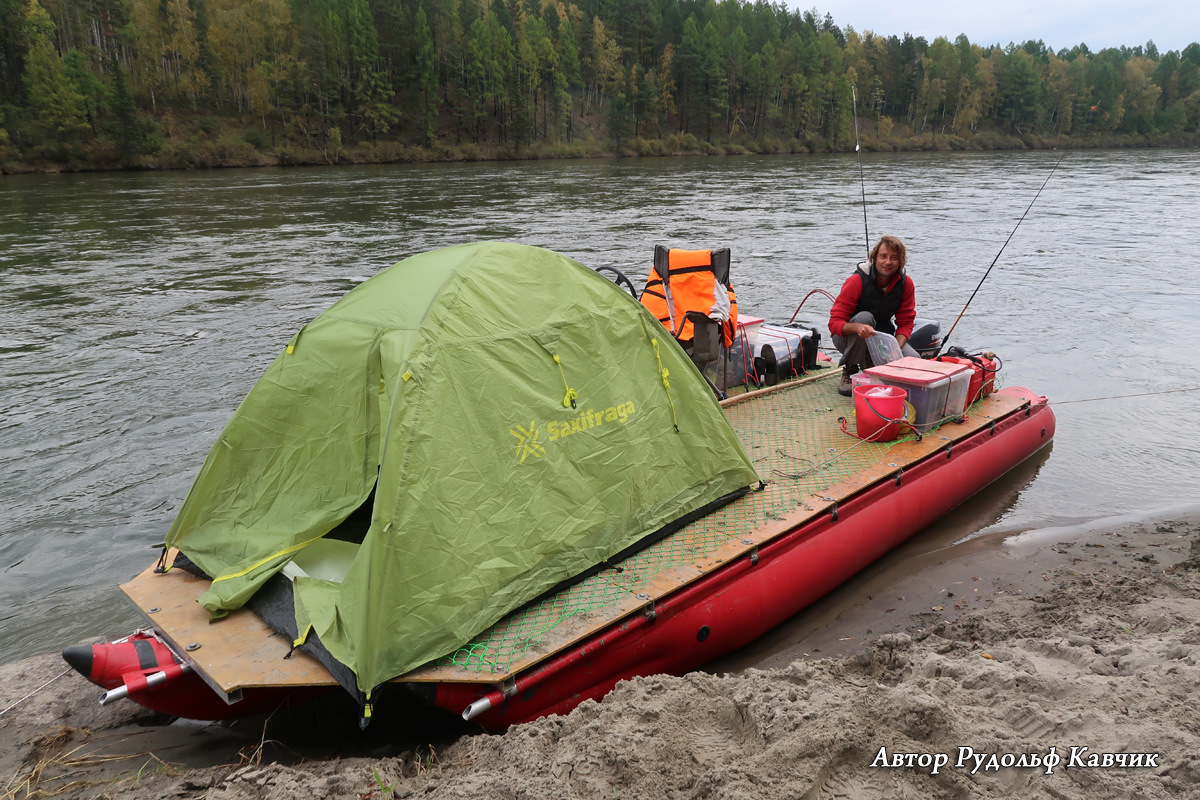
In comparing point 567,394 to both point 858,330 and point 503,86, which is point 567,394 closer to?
point 858,330

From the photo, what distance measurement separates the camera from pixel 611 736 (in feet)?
11.3

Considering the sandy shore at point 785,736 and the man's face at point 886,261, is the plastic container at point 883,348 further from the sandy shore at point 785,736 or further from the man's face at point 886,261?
the sandy shore at point 785,736

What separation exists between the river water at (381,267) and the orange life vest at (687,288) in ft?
9.78

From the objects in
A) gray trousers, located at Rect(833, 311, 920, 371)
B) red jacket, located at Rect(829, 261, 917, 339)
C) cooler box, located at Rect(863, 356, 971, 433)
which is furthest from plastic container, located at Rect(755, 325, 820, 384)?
cooler box, located at Rect(863, 356, 971, 433)

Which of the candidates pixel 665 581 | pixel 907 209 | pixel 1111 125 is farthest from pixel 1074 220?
pixel 1111 125

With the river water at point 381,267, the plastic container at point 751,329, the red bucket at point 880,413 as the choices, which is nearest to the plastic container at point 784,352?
the plastic container at point 751,329

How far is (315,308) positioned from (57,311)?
4571mm

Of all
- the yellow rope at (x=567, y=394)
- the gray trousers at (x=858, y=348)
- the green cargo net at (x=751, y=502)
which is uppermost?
the yellow rope at (x=567, y=394)

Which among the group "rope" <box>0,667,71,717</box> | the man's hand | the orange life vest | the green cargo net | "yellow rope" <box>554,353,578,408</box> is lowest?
"rope" <box>0,667,71,717</box>

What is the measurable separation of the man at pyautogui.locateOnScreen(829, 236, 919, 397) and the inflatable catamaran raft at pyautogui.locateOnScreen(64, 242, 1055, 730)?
2.34m

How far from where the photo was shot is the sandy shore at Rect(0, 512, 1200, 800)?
299 centimetres

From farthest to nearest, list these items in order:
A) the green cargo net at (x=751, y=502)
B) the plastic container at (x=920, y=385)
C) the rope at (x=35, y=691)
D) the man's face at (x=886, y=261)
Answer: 1. the man's face at (x=886, y=261)
2. the plastic container at (x=920, y=385)
3. the rope at (x=35, y=691)
4. the green cargo net at (x=751, y=502)

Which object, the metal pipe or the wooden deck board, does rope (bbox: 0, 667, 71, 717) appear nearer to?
the wooden deck board

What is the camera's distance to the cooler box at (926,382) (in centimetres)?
683
